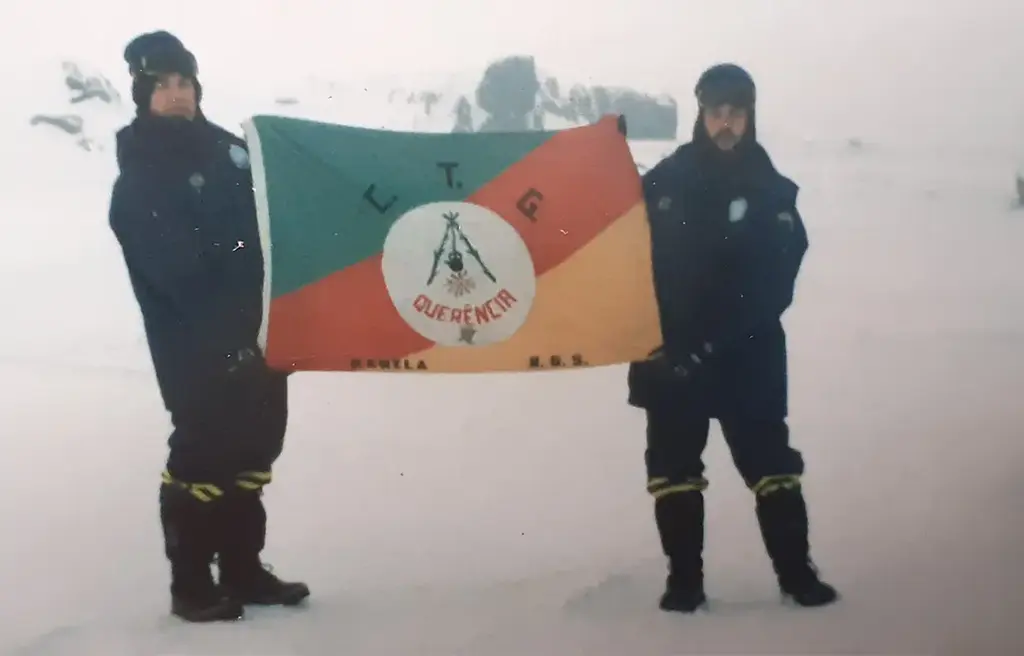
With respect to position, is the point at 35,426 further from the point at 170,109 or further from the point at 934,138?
the point at 934,138

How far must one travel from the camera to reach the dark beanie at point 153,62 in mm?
1217

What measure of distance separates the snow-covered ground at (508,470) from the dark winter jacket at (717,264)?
0.04 meters

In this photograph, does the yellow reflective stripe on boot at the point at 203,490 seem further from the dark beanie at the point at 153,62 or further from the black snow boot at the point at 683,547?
the black snow boot at the point at 683,547

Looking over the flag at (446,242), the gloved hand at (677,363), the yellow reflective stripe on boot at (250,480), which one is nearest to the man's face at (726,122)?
the flag at (446,242)

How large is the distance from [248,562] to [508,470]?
0.44 metres

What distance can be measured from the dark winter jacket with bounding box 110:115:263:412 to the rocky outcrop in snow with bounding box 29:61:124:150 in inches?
1.4

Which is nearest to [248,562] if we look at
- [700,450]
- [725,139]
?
[700,450]

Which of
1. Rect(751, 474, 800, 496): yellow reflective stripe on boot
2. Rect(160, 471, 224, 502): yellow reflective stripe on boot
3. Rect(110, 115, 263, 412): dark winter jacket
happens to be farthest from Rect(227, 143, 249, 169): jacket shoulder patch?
Rect(751, 474, 800, 496): yellow reflective stripe on boot

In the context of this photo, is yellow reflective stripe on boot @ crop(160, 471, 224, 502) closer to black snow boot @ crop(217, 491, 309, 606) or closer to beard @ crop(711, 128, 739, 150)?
black snow boot @ crop(217, 491, 309, 606)

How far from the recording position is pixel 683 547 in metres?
1.24

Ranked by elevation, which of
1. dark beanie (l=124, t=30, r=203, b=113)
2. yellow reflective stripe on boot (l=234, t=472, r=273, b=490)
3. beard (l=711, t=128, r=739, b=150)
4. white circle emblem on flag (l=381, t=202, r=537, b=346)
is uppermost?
dark beanie (l=124, t=30, r=203, b=113)

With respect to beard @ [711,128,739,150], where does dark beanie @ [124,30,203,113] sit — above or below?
above

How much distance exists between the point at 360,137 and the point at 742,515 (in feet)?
2.82

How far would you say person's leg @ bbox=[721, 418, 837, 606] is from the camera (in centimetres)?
125
